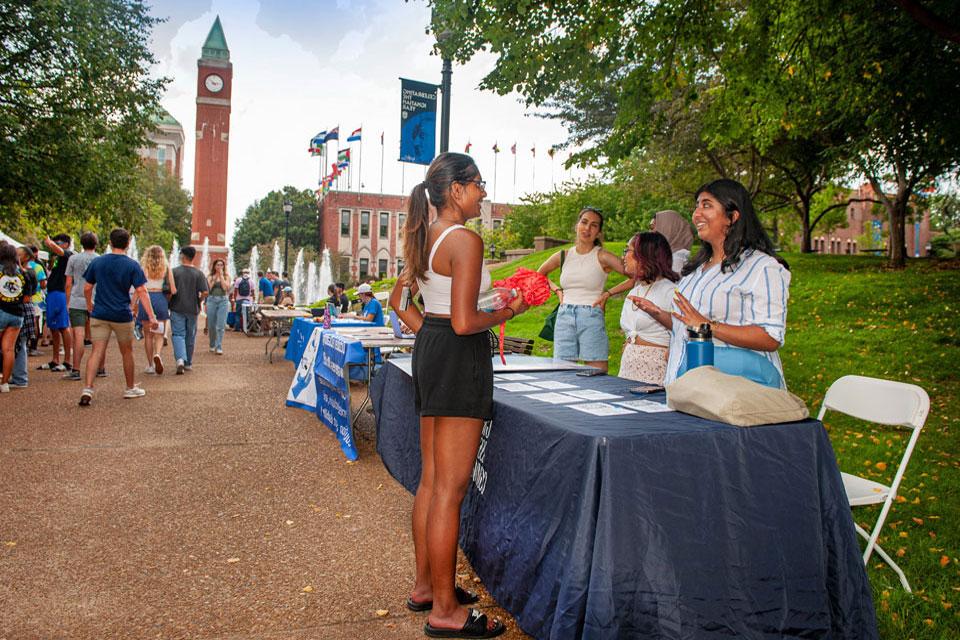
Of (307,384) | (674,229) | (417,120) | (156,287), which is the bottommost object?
(307,384)

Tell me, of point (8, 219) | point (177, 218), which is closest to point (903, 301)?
point (8, 219)

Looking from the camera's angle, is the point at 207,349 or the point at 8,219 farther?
the point at 8,219

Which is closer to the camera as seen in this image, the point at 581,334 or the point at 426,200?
the point at 426,200

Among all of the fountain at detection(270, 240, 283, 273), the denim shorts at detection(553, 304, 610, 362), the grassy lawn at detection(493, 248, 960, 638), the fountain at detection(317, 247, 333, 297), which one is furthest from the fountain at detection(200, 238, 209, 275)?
the denim shorts at detection(553, 304, 610, 362)

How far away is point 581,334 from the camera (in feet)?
19.0

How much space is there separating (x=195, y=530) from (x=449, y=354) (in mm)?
2583

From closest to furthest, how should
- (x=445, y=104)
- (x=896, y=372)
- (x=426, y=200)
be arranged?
(x=426, y=200) < (x=445, y=104) < (x=896, y=372)

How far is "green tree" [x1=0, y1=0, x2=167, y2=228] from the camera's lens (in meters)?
16.7

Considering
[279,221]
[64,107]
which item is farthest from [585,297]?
[279,221]

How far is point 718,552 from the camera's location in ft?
8.24

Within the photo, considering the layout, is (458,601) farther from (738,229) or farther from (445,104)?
(445,104)

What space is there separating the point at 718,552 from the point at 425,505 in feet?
4.03

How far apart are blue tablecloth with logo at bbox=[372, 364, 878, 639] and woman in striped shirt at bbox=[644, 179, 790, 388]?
20.6 inches

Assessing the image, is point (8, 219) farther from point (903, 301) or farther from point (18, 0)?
point (903, 301)
